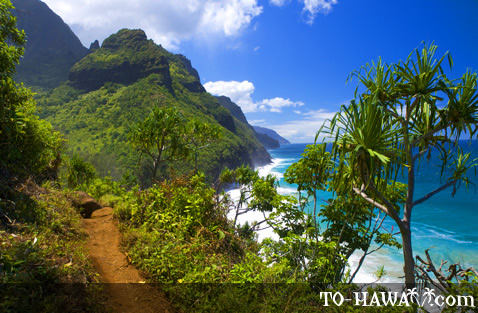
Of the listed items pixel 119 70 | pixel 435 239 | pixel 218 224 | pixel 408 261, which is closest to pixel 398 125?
pixel 408 261

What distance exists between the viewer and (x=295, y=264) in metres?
4.21

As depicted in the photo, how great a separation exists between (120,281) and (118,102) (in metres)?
70.9

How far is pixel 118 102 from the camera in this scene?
64938 millimetres

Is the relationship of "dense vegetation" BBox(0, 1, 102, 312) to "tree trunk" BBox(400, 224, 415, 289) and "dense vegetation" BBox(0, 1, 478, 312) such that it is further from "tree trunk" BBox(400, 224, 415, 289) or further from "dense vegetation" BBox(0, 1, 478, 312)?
"tree trunk" BBox(400, 224, 415, 289)

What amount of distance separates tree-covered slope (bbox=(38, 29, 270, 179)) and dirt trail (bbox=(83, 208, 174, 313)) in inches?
1368

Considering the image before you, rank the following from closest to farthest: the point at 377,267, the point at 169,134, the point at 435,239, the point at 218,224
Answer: the point at 218,224
the point at 169,134
the point at 377,267
the point at 435,239

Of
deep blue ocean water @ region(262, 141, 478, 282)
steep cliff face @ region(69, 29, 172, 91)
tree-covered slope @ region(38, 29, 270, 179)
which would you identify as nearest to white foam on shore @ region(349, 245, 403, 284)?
deep blue ocean water @ region(262, 141, 478, 282)

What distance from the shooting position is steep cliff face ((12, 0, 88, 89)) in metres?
92.1

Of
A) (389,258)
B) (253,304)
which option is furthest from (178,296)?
(389,258)

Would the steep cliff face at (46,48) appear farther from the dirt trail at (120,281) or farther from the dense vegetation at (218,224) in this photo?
the dirt trail at (120,281)

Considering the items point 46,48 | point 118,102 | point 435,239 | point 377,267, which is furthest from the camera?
point 46,48

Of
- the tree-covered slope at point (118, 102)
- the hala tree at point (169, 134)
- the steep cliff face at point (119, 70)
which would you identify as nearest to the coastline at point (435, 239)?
the hala tree at point (169, 134)

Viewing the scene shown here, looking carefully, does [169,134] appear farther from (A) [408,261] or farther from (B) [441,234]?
(B) [441,234]

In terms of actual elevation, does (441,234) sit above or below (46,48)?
below
